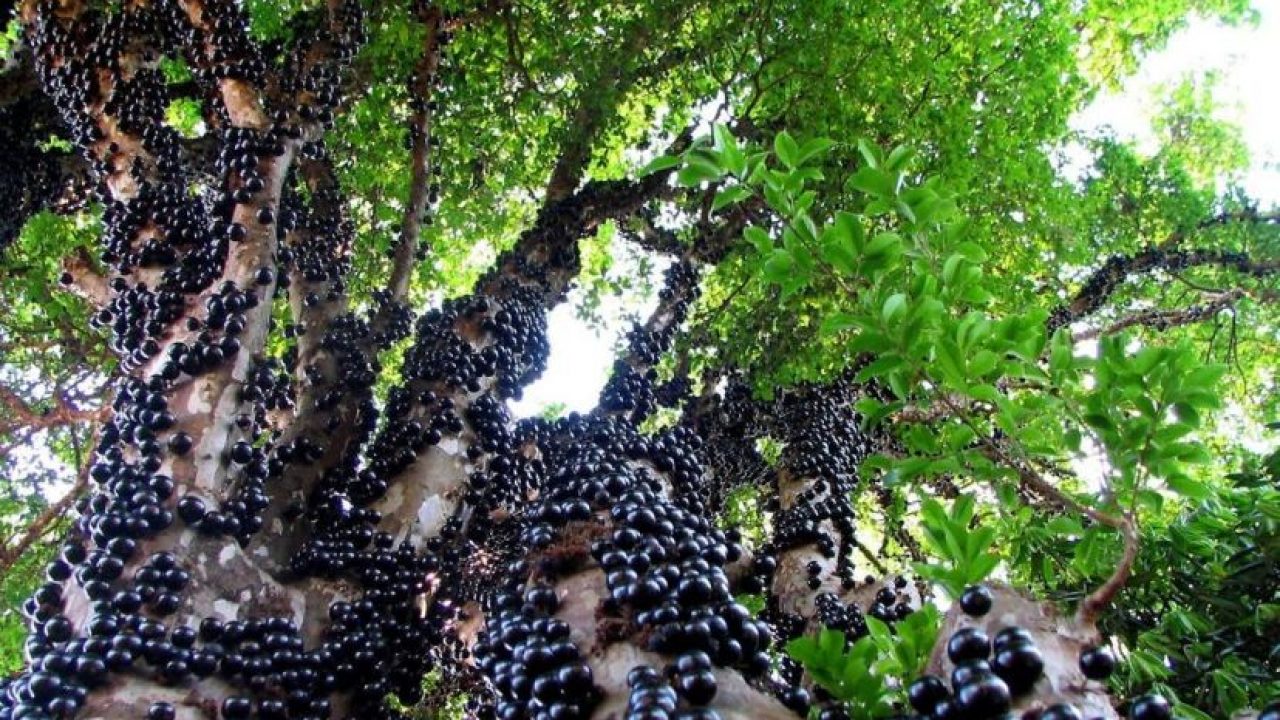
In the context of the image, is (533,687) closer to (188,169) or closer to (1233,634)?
(1233,634)

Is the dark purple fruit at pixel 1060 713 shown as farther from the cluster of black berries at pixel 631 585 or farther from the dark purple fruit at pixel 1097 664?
the cluster of black berries at pixel 631 585

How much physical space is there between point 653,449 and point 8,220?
5.24m

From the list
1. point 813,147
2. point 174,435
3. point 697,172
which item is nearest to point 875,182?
point 813,147

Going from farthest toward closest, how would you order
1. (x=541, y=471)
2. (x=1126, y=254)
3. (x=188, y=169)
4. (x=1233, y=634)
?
1. (x=1126, y=254)
2. (x=188, y=169)
3. (x=541, y=471)
4. (x=1233, y=634)

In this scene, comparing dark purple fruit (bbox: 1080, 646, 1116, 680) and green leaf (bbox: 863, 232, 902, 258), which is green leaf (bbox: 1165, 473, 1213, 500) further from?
green leaf (bbox: 863, 232, 902, 258)

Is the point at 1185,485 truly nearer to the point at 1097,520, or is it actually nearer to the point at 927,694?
the point at 1097,520

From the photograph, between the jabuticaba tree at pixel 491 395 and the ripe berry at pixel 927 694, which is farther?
the jabuticaba tree at pixel 491 395

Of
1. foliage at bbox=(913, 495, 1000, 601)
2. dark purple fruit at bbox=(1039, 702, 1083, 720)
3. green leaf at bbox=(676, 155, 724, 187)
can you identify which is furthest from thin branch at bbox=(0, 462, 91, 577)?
dark purple fruit at bbox=(1039, 702, 1083, 720)

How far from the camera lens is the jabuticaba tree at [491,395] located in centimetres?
226

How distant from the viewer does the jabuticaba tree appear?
7.40 feet

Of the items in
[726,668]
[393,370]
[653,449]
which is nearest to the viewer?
[726,668]

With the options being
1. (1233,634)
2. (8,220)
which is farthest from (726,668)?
(8,220)

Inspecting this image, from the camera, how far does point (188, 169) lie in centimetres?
560

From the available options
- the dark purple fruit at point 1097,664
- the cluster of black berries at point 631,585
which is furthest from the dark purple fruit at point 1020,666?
the cluster of black berries at point 631,585
